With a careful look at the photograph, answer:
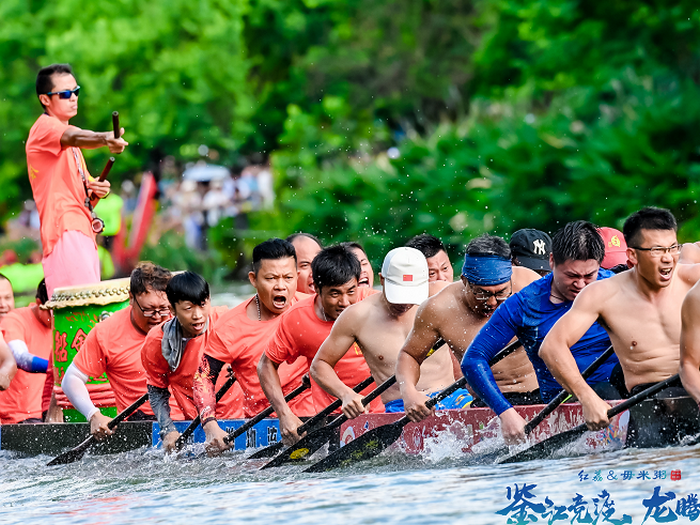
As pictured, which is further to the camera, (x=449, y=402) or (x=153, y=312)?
(x=153, y=312)

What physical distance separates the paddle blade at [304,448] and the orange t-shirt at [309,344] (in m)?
0.27

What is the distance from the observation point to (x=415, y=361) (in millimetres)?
6008

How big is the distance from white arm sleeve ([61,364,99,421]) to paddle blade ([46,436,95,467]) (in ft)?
0.91

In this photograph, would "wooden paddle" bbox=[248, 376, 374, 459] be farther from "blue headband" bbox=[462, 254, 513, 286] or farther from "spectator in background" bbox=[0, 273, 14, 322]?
"spectator in background" bbox=[0, 273, 14, 322]

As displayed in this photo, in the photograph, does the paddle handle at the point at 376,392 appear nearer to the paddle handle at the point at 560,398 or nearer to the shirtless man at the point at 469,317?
the shirtless man at the point at 469,317

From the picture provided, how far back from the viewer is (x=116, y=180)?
83.6ft

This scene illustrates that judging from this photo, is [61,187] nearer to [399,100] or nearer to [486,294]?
[486,294]

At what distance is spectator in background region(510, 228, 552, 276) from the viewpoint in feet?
22.5

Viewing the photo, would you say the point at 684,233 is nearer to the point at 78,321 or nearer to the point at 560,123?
the point at 560,123

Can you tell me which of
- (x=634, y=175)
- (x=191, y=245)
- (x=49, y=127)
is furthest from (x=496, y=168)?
(x=49, y=127)

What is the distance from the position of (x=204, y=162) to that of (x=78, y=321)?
16.9 meters

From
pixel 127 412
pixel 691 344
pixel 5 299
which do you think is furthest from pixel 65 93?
pixel 691 344

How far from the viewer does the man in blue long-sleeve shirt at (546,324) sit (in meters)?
5.53

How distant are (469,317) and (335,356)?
2.44 ft
